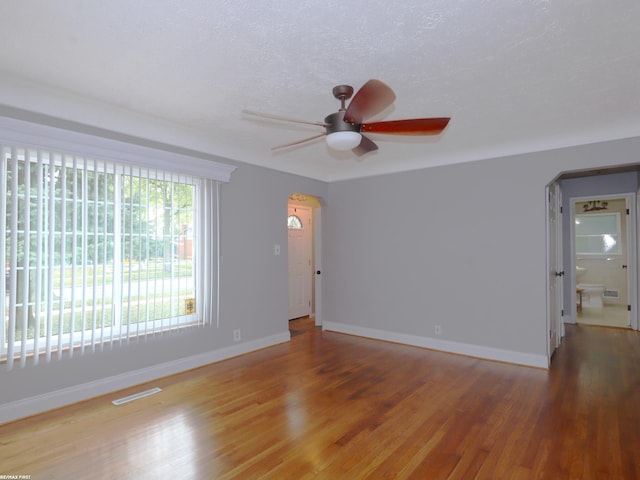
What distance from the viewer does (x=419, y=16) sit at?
1.79 meters

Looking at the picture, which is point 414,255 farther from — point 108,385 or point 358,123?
point 108,385

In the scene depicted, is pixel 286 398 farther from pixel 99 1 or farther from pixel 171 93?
pixel 99 1

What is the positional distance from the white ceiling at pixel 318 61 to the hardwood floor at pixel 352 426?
2430 millimetres

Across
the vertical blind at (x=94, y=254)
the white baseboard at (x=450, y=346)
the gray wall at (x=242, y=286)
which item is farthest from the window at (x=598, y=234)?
the vertical blind at (x=94, y=254)

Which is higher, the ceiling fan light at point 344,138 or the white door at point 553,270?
the ceiling fan light at point 344,138

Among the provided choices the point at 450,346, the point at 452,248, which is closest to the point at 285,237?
the point at 452,248

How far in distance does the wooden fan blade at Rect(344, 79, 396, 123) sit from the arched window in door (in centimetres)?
418

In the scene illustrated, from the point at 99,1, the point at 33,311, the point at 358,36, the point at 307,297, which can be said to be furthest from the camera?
the point at 307,297

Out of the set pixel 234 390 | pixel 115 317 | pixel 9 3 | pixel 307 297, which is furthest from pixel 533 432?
pixel 307 297

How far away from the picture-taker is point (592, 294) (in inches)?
292

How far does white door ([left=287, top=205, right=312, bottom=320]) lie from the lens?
6266 millimetres

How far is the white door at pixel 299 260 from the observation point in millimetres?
6266

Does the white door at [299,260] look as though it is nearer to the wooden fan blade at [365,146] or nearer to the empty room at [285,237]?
the empty room at [285,237]

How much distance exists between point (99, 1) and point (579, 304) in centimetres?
906
